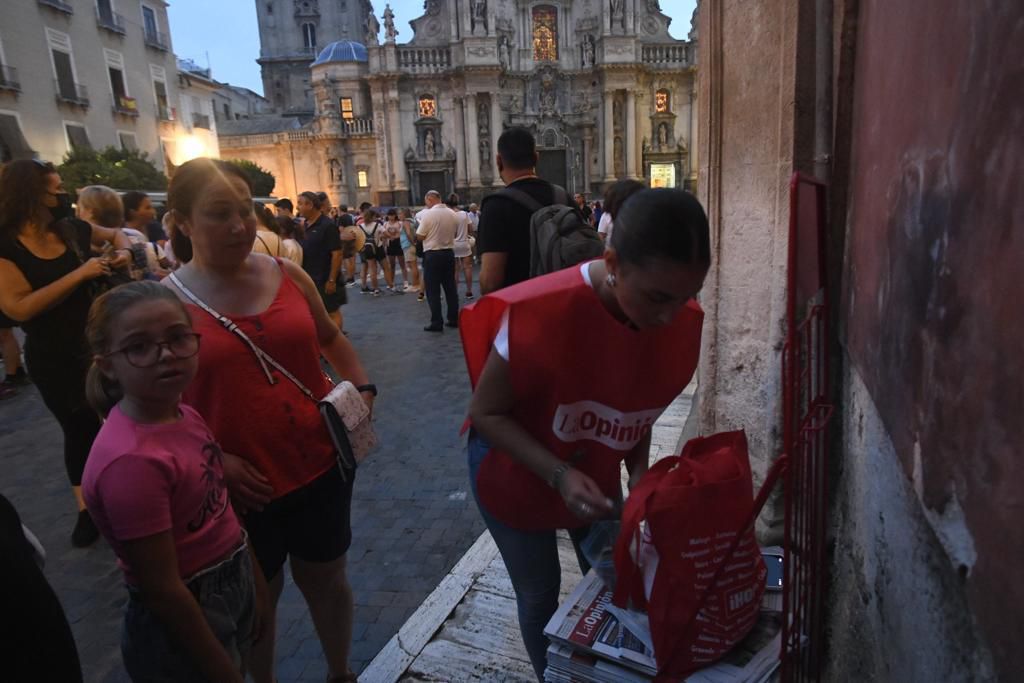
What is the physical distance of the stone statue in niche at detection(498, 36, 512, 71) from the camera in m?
36.9

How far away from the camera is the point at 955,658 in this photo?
1097 mm

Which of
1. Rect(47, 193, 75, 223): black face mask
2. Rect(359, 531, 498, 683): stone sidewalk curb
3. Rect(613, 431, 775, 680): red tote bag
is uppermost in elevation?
Rect(47, 193, 75, 223): black face mask

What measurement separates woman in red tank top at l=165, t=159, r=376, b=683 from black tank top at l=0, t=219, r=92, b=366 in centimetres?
182

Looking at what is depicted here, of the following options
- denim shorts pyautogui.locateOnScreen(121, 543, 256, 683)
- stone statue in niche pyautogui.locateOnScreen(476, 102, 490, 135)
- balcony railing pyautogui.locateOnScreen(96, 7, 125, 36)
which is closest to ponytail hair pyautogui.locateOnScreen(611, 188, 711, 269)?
denim shorts pyautogui.locateOnScreen(121, 543, 256, 683)

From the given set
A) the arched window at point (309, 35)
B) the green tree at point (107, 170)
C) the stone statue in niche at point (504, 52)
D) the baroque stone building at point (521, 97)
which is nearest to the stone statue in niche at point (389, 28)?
the baroque stone building at point (521, 97)

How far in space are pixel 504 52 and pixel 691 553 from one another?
1555 inches

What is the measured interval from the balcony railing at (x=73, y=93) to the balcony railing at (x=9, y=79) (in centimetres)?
183

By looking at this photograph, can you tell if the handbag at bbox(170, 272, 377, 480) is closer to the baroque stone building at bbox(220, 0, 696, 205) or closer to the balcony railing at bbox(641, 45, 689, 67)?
the baroque stone building at bbox(220, 0, 696, 205)

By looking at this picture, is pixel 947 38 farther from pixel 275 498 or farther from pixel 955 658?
pixel 275 498

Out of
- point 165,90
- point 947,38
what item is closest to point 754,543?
point 947,38

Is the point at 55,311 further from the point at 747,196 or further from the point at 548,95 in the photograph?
the point at 548,95

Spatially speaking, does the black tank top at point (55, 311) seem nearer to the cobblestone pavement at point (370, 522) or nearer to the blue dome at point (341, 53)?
the cobblestone pavement at point (370, 522)

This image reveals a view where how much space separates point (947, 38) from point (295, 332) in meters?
1.74

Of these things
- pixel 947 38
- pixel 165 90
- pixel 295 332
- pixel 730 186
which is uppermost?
pixel 165 90
